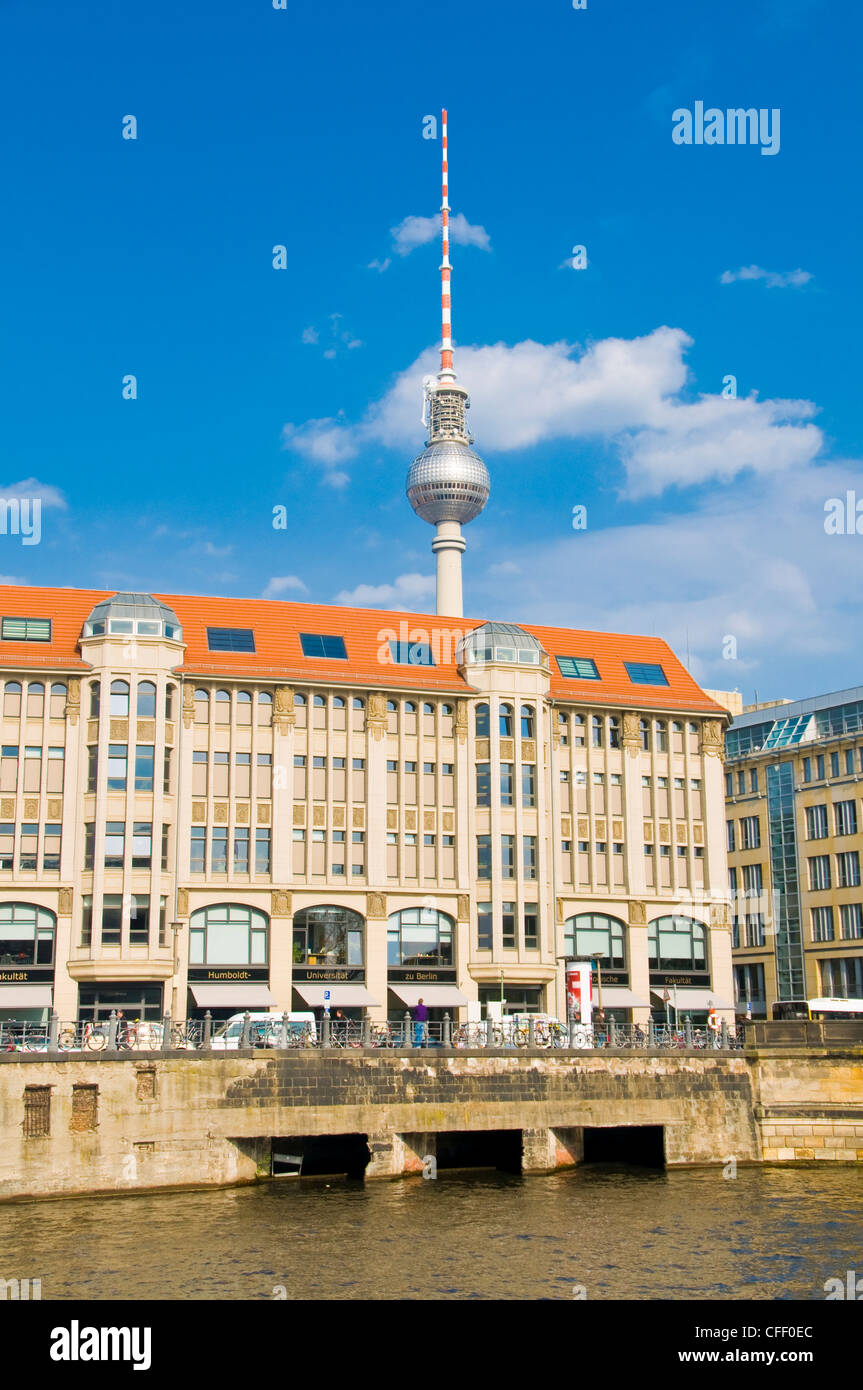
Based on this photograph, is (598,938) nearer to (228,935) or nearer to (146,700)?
(228,935)

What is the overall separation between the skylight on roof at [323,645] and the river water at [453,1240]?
3105cm

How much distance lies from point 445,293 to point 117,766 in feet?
370

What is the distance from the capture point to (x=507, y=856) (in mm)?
73125

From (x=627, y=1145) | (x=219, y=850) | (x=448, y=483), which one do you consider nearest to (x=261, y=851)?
(x=219, y=850)

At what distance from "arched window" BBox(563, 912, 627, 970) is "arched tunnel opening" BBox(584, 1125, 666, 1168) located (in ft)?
52.2

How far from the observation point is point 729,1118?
180 ft

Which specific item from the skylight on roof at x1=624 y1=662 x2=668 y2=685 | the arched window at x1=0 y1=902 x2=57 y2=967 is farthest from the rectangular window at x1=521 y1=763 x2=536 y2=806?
the arched window at x1=0 y1=902 x2=57 y2=967

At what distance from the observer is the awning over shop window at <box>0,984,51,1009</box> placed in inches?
2483

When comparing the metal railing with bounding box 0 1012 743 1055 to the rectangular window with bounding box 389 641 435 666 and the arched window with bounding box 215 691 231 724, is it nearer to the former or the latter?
the arched window with bounding box 215 691 231 724

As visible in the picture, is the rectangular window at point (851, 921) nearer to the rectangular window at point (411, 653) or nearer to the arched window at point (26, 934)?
the rectangular window at point (411, 653)
